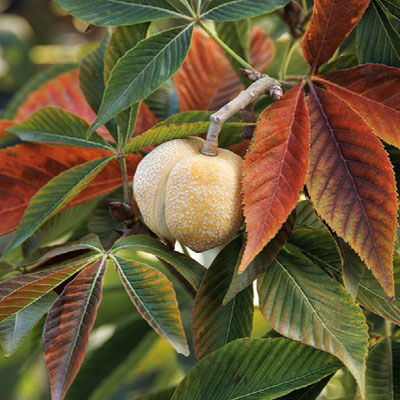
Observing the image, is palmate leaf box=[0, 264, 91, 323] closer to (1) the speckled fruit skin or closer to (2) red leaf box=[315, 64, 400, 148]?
(1) the speckled fruit skin

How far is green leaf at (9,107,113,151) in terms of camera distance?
0.42 meters

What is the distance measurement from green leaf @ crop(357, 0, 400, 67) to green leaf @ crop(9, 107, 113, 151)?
0.57 ft

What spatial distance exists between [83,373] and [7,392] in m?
0.08

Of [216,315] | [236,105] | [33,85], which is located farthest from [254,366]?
[33,85]

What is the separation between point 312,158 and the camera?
325 mm

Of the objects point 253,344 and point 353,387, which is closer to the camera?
point 253,344

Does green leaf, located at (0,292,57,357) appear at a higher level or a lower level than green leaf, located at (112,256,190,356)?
lower

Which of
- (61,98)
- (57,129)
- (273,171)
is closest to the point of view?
(273,171)

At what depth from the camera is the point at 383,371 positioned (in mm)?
399

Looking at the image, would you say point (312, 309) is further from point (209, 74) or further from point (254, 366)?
point (209, 74)

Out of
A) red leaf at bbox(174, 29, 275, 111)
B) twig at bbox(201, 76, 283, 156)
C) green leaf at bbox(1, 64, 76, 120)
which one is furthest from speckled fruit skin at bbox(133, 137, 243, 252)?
green leaf at bbox(1, 64, 76, 120)

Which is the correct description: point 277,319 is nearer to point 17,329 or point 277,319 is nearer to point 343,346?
point 343,346

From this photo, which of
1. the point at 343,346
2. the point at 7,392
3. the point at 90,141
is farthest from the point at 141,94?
the point at 7,392

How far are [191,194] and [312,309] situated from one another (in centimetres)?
9
